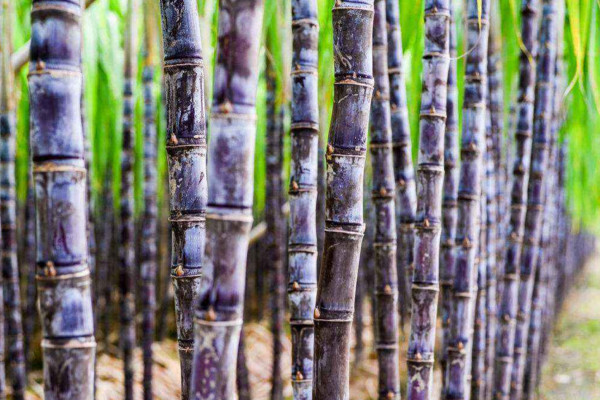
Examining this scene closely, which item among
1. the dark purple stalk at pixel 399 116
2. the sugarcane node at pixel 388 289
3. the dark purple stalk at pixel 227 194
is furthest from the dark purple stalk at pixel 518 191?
the dark purple stalk at pixel 227 194

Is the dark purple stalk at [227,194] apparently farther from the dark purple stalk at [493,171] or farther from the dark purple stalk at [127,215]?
the dark purple stalk at [127,215]

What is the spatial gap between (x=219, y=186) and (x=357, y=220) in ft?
1.03

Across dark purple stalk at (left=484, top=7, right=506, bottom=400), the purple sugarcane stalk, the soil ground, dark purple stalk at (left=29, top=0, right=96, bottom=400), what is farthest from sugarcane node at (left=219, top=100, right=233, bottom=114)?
the soil ground

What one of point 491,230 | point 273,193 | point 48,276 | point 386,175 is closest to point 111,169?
point 273,193

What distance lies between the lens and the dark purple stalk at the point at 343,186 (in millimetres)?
873

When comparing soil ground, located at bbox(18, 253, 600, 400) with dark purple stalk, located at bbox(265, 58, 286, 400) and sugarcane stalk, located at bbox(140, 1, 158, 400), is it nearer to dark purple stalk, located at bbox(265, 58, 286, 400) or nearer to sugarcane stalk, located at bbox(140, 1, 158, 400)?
sugarcane stalk, located at bbox(140, 1, 158, 400)

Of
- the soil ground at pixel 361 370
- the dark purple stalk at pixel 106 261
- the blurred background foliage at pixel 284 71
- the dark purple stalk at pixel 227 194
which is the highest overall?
the blurred background foliage at pixel 284 71

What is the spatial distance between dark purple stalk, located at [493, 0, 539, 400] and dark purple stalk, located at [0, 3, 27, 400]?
125 centimetres

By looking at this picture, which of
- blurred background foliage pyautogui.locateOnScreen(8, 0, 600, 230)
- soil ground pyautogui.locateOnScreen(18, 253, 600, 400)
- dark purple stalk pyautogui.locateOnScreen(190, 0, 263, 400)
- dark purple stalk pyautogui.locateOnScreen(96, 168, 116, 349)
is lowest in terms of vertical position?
soil ground pyautogui.locateOnScreen(18, 253, 600, 400)

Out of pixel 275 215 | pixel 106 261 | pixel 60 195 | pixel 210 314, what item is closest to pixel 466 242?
pixel 210 314

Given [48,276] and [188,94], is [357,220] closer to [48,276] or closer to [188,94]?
[188,94]

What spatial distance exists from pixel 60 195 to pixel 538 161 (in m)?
1.50

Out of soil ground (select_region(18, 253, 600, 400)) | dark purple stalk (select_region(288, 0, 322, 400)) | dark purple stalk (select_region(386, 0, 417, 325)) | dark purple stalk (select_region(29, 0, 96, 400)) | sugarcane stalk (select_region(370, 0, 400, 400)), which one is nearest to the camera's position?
dark purple stalk (select_region(29, 0, 96, 400))

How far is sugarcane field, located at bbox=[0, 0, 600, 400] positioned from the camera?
63cm
